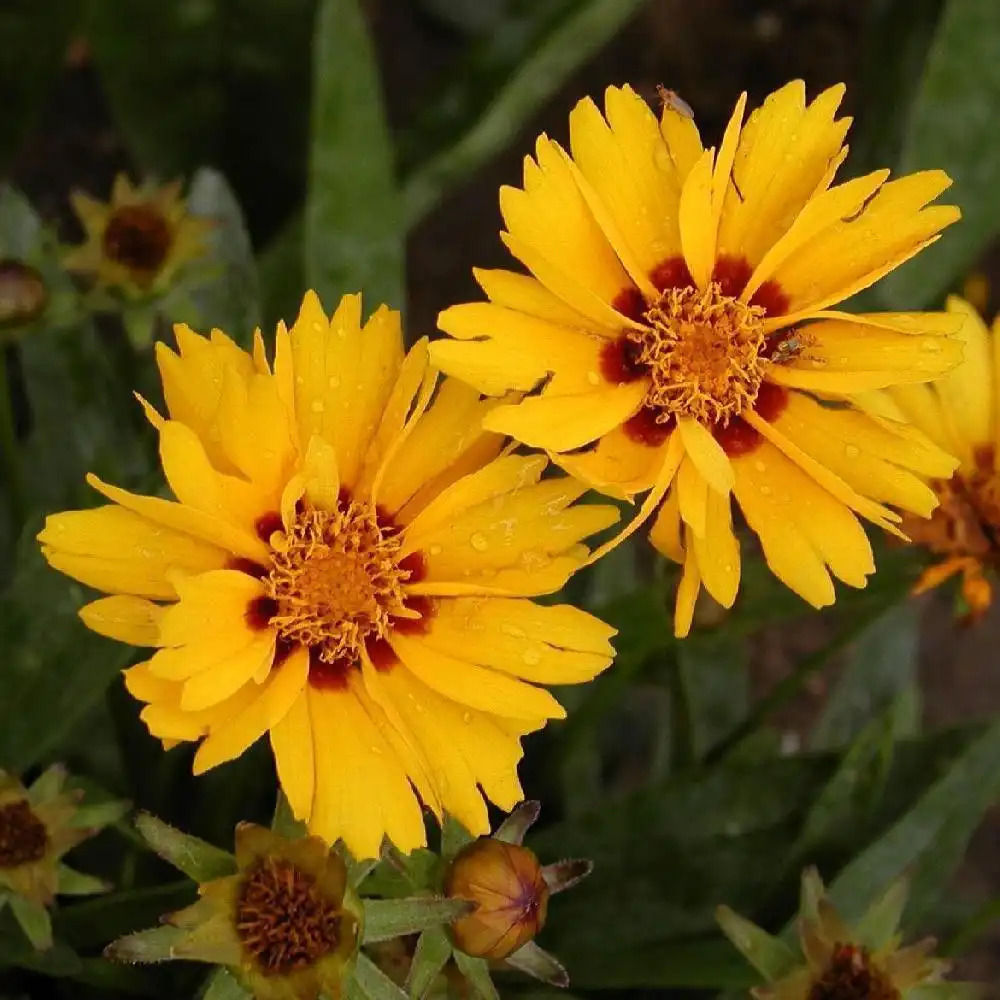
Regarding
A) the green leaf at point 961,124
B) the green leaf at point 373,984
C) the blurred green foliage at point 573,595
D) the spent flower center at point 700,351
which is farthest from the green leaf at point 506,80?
the green leaf at point 373,984

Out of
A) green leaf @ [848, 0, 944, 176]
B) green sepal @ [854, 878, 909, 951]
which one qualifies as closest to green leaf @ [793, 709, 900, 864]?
green sepal @ [854, 878, 909, 951]

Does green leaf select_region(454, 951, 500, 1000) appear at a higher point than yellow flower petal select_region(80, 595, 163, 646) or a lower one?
lower

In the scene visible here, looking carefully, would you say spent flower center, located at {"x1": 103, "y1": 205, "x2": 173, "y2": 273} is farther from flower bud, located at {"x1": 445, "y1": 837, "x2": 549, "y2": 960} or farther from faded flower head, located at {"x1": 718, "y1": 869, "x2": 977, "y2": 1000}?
faded flower head, located at {"x1": 718, "y1": 869, "x2": 977, "y2": 1000}

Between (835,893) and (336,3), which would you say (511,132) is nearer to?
(336,3)

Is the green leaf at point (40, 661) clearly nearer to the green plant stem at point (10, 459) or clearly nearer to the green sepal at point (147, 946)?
the green plant stem at point (10, 459)

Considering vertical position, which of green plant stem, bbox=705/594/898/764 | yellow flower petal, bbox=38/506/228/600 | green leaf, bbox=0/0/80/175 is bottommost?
yellow flower petal, bbox=38/506/228/600

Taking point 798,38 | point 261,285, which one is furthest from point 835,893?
point 798,38

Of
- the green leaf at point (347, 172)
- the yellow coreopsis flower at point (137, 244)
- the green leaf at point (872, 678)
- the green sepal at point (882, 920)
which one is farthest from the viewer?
the green leaf at point (872, 678)
